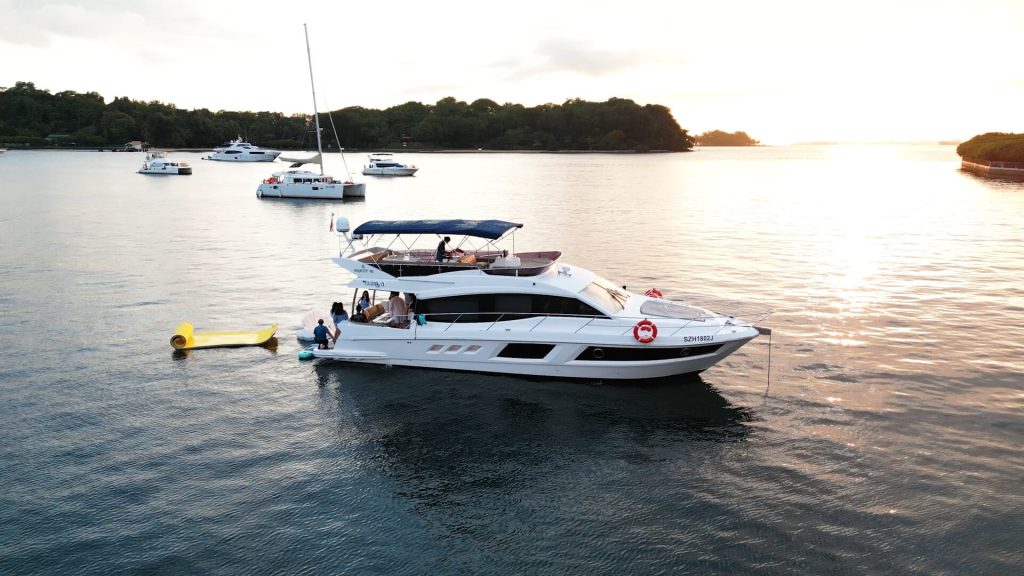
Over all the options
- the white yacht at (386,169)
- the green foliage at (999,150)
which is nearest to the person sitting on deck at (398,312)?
the white yacht at (386,169)

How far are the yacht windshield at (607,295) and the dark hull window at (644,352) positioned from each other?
158cm

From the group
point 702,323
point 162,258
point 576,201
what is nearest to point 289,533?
point 702,323

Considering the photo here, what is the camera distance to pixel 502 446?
18.1m

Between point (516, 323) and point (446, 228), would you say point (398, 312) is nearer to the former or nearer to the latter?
point (446, 228)

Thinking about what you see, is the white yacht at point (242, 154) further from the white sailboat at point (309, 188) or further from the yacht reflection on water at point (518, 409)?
the yacht reflection on water at point (518, 409)

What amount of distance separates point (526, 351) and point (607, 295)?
3.69 metres

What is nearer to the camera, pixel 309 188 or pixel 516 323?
pixel 516 323

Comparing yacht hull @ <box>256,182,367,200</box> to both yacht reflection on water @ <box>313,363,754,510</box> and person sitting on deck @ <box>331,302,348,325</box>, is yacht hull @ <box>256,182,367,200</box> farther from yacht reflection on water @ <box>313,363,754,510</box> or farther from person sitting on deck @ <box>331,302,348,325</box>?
yacht reflection on water @ <box>313,363,754,510</box>

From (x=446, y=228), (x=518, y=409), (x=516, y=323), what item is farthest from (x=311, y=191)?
(x=518, y=409)

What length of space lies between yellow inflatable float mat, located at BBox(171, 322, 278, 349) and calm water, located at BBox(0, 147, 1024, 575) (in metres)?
0.62

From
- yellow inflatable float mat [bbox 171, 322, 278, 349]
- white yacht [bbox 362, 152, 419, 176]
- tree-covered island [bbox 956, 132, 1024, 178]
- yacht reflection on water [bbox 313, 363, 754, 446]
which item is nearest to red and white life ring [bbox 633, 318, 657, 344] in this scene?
yacht reflection on water [bbox 313, 363, 754, 446]

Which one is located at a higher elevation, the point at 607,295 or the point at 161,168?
the point at 161,168

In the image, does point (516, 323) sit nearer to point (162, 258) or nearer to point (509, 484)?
point (509, 484)

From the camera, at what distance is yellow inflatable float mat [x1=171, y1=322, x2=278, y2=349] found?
1010 inches
